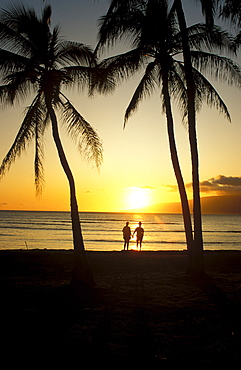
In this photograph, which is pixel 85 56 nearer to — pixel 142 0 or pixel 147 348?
pixel 142 0

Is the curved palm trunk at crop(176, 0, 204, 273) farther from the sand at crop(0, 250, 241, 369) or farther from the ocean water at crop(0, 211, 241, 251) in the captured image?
the ocean water at crop(0, 211, 241, 251)

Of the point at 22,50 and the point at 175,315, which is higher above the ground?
the point at 22,50

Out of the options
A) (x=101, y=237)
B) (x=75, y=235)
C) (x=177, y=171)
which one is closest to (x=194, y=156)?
(x=177, y=171)

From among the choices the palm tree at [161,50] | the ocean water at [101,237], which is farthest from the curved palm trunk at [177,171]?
the ocean water at [101,237]

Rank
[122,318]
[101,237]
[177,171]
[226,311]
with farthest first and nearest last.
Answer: [101,237] < [177,171] < [226,311] < [122,318]

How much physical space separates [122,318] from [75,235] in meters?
4.50

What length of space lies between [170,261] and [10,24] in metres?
10.9

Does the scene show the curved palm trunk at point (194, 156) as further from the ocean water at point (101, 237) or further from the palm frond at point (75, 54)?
the ocean water at point (101, 237)

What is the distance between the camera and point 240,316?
8000mm

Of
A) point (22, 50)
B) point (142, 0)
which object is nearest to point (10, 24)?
point (22, 50)

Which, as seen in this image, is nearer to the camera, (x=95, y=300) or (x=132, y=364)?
(x=132, y=364)

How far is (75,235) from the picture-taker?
11875mm

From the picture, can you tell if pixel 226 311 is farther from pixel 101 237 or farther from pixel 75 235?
pixel 101 237

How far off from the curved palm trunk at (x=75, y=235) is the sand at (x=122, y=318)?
426 millimetres
